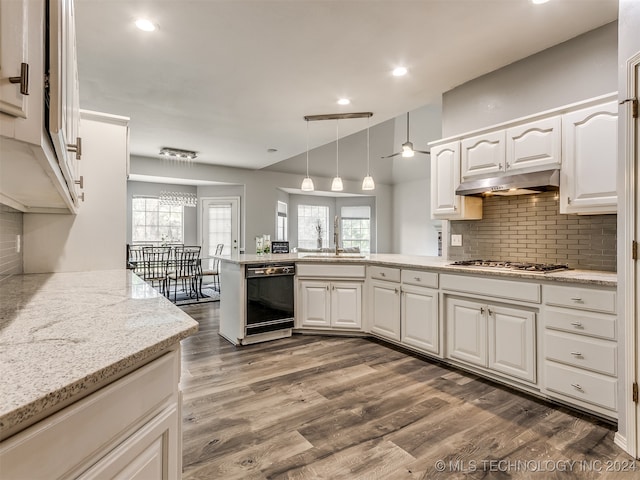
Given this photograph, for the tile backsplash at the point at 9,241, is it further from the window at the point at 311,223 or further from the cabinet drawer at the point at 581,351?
the window at the point at 311,223

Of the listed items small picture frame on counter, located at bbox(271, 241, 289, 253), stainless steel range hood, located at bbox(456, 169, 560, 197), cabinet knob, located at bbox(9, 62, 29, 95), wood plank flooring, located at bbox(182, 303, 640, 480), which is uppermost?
stainless steel range hood, located at bbox(456, 169, 560, 197)

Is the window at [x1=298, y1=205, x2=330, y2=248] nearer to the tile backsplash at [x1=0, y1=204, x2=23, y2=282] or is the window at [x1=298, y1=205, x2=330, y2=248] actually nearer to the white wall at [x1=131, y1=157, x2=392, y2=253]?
the white wall at [x1=131, y1=157, x2=392, y2=253]

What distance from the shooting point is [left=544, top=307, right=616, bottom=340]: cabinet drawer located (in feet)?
6.39

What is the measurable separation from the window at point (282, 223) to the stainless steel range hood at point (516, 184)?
558 cm

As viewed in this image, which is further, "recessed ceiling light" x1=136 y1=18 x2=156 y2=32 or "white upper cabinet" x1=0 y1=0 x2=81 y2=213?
"recessed ceiling light" x1=136 y1=18 x2=156 y2=32

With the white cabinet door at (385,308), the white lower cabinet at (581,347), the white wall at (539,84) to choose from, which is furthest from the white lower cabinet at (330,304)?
the white wall at (539,84)

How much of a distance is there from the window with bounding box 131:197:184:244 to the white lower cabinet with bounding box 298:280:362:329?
5.17 m

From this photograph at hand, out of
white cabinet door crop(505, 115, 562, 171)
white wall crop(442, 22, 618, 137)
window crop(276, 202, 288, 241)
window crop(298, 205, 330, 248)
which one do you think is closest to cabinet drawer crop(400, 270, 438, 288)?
Answer: white cabinet door crop(505, 115, 562, 171)

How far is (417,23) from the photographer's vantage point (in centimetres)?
230

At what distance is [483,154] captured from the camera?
9.66 ft

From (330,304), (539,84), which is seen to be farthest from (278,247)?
(539,84)

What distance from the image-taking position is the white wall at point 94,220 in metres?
2.30

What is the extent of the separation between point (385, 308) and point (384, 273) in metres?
0.36

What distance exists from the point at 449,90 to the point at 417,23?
51.8 inches
